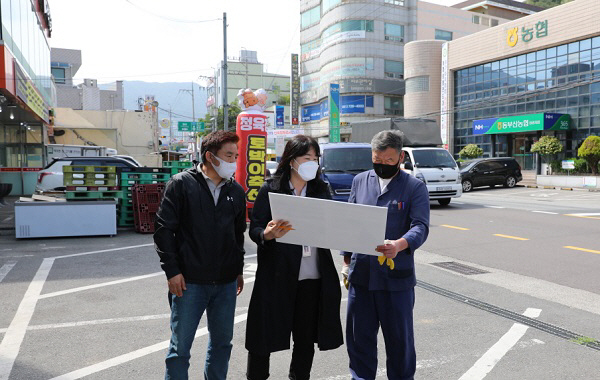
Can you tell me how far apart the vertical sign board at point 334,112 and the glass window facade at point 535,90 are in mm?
11296

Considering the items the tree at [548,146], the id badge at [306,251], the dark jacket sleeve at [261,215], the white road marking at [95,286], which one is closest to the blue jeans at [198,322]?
the dark jacket sleeve at [261,215]

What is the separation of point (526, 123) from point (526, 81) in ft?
14.9

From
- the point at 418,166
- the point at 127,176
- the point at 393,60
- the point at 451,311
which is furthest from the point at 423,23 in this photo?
the point at 451,311

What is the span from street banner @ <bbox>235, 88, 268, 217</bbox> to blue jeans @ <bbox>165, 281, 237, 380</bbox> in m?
9.04

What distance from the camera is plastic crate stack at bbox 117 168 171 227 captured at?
38.3 feet

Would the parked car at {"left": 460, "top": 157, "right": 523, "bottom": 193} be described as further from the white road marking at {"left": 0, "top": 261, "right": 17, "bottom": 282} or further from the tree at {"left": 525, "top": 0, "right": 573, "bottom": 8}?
the tree at {"left": 525, "top": 0, "right": 573, "bottom": 8}

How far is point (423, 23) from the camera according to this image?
56844 millimetres

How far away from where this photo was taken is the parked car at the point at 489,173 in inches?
1008

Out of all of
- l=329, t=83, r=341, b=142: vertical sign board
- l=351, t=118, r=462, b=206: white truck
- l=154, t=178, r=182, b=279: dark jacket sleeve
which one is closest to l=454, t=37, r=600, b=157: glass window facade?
l=329, t=83, r=341, b=142: vertical sign board

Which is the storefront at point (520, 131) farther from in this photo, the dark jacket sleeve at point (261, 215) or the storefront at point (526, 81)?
the dark jacket sleeve at point (261, 215)

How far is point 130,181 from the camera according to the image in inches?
464

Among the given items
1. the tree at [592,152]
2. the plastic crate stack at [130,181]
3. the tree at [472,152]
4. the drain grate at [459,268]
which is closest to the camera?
the drain grate at [459,268]

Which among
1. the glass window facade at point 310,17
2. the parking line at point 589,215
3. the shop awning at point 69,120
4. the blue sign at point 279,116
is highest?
the glass window facade at point 310,17

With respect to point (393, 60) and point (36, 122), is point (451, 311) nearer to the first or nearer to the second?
point (36, 122)
